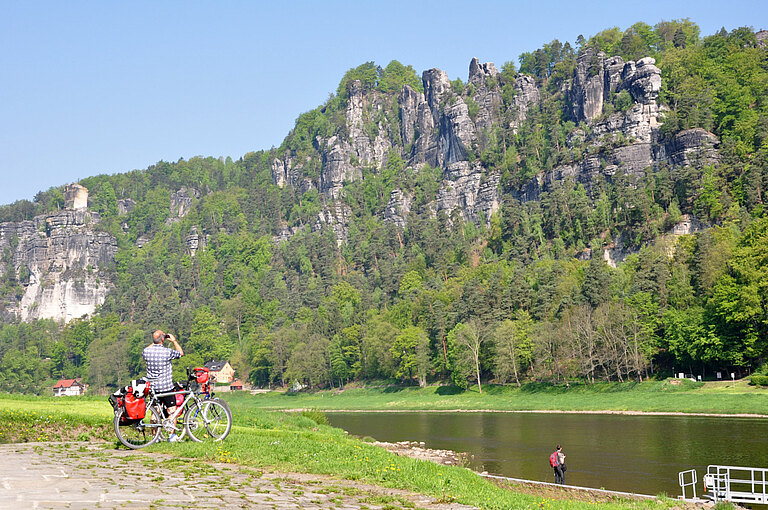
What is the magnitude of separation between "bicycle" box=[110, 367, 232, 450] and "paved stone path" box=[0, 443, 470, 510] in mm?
791

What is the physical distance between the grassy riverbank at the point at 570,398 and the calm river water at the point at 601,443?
14.3 feet

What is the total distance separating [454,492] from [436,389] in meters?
88.3

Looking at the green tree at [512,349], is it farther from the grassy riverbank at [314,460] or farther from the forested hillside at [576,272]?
the grassy riverbank at [314,460]

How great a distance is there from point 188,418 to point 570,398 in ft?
222

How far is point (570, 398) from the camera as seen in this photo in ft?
259

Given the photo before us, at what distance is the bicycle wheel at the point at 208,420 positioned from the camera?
18.6m

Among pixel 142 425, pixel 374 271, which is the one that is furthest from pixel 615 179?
pixel 142 425

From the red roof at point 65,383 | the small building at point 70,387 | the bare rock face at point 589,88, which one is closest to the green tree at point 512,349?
the bare rock face at point 589,88

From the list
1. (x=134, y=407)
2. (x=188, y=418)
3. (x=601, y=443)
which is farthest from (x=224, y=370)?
(x=134, y=407)

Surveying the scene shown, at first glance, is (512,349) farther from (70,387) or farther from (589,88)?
(70,387)

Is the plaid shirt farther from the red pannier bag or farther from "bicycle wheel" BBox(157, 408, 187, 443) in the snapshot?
"bicycle wheel" BBox(157, 408, 187, 443)

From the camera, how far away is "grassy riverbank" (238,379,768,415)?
62.8 m

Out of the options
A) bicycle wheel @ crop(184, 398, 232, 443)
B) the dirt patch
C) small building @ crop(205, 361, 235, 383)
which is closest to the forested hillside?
small building @ crop(205, 361, 235, 383)

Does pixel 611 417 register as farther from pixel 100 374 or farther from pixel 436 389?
pixel 100 374
